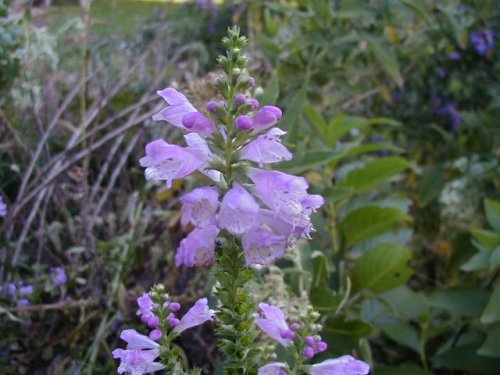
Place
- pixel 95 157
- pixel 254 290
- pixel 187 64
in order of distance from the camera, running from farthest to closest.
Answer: pixel 187 64 → pixel 95 157 → pixel 254 290

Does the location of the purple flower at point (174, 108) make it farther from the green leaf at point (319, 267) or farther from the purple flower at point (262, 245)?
the green leaf at point (319, 267)

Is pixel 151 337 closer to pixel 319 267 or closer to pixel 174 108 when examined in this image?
pixel 174 108

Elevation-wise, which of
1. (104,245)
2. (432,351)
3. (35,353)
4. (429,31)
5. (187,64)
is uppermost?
(429,31)

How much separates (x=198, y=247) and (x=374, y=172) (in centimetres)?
113

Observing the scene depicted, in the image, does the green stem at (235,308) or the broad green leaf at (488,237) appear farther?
the broad green leaf at (488,237)

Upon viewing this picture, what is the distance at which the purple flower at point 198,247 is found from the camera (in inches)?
28.0

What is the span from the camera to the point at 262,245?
70 centimetres

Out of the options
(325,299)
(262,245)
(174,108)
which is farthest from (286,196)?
(325,299)

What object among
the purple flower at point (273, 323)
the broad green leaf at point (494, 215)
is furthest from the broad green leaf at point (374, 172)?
the purple flower at point (273, 323)

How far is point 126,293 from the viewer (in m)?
1.54

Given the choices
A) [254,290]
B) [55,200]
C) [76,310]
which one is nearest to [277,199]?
[254,290]

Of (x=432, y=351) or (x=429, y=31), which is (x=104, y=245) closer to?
(x=432, y=351)

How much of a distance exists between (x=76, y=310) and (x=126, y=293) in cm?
15

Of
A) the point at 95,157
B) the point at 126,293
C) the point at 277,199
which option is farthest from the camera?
the point at 95,157
